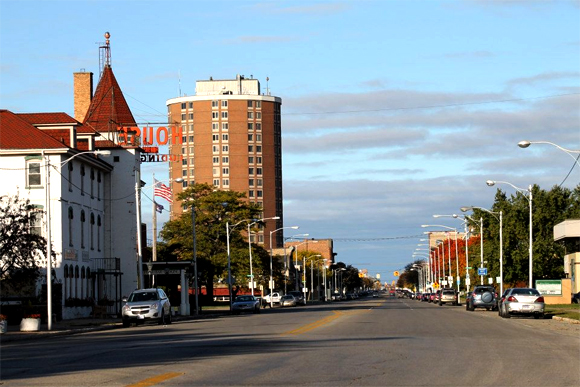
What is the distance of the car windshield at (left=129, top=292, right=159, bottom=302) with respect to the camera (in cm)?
4456

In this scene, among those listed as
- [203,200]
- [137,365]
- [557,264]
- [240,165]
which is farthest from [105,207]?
[240,165]

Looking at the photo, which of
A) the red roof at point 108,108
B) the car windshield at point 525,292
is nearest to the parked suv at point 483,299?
the car windshield at point 525,292

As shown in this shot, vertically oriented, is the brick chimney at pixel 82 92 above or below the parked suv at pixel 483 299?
above

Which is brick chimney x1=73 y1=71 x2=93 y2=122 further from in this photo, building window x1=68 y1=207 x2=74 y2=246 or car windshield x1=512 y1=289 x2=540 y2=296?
car windshield x1=512 y1=289 x2=540 y2=296

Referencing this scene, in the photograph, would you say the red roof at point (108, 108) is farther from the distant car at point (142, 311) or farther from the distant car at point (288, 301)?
the distant car at point (142, 311)

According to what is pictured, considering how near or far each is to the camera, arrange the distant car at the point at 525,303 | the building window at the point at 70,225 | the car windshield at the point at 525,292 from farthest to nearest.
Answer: the building window at the point at 70,225, the car windshield at the point at 525,292, the distant car at the point at 525,303

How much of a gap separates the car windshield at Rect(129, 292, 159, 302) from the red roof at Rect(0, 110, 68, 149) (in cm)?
1704

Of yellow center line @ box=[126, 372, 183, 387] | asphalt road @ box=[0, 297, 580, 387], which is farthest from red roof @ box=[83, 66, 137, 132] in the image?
yellow center line @ box=[126, 372, 183, 387]

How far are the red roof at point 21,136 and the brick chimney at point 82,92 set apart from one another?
22.2 meters

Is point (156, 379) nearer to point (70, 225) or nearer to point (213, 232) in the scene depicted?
point (70, 225)

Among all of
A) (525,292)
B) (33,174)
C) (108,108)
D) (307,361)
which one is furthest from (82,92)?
(307,361)

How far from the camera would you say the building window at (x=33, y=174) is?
59.3 meters

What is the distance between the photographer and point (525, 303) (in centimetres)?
4775

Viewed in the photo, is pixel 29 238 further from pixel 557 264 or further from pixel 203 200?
pixel 557 264
